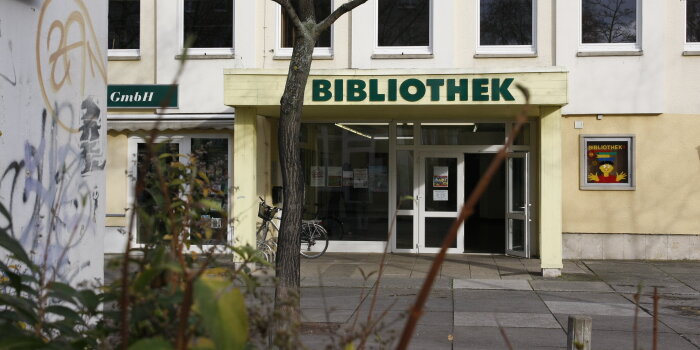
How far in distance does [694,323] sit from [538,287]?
3.20 m

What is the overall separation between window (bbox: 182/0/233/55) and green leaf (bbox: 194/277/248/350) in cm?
1530

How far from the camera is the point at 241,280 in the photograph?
1907 millimetres

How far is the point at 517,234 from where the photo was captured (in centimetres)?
1568

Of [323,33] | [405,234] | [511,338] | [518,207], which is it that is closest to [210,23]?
[323,33]

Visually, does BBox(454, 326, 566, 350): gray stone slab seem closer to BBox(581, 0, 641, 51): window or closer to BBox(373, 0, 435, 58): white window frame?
BBox(373, 0, 435, 58): white window frame

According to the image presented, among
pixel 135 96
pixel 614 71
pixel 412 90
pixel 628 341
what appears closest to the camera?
pixel 628 341

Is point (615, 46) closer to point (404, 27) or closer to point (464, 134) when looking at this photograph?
point (464, 134)

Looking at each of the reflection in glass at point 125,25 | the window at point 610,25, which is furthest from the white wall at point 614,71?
the reflection in glass at point 125,25

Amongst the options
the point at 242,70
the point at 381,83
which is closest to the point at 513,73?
the point at 381,83

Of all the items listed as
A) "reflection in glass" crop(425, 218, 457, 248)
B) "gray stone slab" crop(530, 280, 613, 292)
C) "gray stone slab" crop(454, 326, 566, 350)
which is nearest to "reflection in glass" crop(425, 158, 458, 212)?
"reflection in glass" crop(425, 218, 457, 248)

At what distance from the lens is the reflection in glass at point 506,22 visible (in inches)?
618

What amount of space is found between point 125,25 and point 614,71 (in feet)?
32.3

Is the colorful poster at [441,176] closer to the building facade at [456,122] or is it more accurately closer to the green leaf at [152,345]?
the building facade at [456,122]

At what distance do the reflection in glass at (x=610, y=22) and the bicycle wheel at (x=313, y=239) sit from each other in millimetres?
6237
